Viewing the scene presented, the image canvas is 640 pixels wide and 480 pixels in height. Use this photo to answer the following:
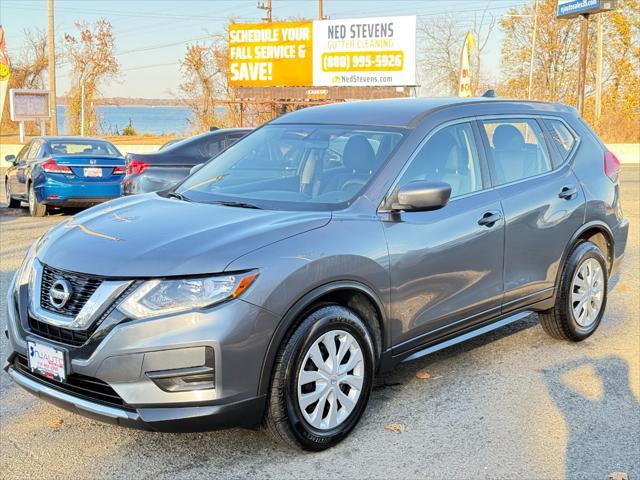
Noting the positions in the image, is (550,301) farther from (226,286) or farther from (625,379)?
(226,286)

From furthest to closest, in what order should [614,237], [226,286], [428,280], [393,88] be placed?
1. [393,88]
2. [614,237]
3. [428,280]
4. [226,286]

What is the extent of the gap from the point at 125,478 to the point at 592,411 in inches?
105

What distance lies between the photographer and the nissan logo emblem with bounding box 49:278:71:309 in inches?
145

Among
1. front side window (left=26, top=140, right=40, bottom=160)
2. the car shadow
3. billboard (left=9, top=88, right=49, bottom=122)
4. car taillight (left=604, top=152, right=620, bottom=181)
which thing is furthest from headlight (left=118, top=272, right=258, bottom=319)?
billboard (left=9, top=88, right=49, bottom=122)

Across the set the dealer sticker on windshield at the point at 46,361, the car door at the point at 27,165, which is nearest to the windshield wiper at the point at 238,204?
the dealer sticker on windshield at the point at 46,361

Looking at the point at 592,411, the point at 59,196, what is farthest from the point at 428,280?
the point at 59,196

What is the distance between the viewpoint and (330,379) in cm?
399

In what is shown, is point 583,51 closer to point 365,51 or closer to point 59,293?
point 365,51

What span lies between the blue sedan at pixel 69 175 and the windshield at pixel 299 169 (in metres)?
8.82

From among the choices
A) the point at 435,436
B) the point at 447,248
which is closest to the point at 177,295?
the point at 435,436

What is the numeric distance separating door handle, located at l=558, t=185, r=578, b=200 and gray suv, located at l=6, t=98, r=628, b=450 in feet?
0.06

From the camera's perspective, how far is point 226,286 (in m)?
3.57

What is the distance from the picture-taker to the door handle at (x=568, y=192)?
5593mm

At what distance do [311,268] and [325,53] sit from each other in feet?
122
